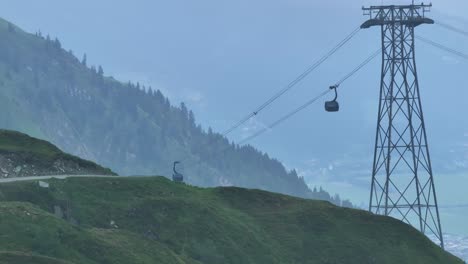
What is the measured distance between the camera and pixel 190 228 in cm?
8825

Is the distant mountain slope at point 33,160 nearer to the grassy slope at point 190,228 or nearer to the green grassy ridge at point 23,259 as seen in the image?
the grassy slope at point 190,228

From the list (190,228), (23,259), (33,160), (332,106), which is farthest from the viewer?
(332,106)

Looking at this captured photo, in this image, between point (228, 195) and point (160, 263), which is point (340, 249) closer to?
point (228, 195)

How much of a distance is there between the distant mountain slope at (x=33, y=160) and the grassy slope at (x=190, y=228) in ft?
23.6

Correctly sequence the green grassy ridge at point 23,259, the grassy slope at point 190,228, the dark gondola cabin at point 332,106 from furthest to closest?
1. the dark gondola cabin at point 332,106
2. the grassy slope at point 190,228
3. the green grassy ridge at point 23,259

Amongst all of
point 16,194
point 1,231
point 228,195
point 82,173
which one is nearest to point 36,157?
point 82,173

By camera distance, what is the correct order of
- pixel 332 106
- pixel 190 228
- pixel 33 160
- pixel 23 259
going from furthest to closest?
pixel 332 106 → pixel 33 160 → pixel 190 228 → pixel 23 259

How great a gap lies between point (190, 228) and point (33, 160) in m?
22.7

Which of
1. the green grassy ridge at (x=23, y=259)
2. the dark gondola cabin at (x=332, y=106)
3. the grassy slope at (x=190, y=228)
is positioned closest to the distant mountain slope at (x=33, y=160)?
the grassy slope at (x=190, y=228)

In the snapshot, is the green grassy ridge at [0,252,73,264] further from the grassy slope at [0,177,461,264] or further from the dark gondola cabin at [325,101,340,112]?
the dark gondola cabin at [325,101,340,112]

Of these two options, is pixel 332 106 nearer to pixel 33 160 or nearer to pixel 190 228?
pixel 190 228

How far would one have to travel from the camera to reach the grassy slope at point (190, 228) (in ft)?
227

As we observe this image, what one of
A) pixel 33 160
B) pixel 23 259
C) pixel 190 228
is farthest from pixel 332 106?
pixel 23 259

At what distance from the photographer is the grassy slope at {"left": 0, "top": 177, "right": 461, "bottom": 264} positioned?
69188 mm
